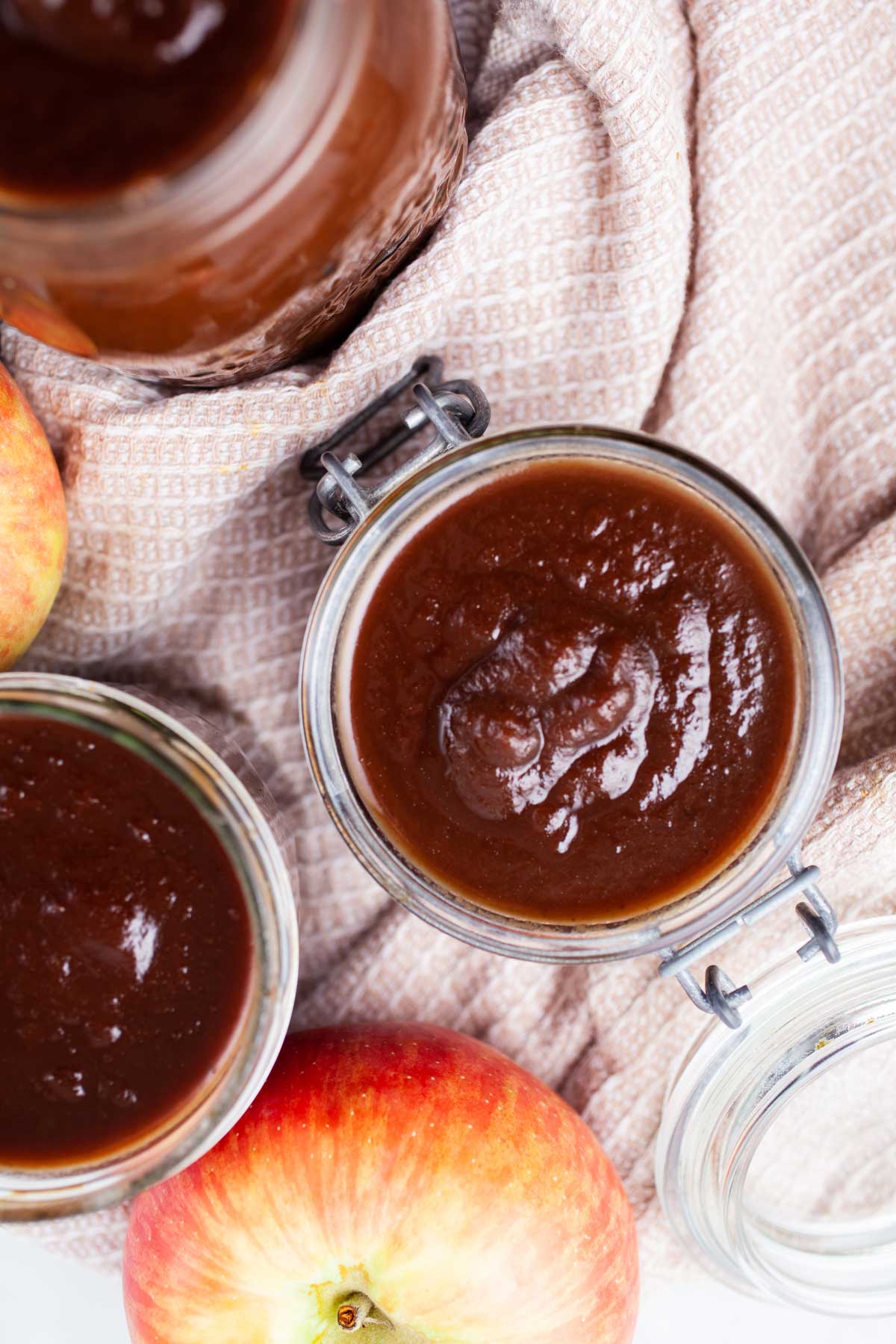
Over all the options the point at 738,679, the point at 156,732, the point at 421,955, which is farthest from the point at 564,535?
the point at 421,955

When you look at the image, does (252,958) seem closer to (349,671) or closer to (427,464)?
(349,671)

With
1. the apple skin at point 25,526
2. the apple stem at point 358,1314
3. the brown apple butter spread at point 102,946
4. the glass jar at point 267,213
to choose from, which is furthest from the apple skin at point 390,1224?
the glass jar at point 267,213

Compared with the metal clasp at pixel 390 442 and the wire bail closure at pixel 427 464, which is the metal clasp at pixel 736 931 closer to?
the wire bail closure at pixel 427 464

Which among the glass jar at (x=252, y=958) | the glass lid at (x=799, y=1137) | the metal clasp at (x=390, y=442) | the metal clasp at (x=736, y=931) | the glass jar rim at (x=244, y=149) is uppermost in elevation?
the metal clasp at (x=390, y=442)

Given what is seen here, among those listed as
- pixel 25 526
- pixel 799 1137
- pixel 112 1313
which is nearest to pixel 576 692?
pixel 25 526

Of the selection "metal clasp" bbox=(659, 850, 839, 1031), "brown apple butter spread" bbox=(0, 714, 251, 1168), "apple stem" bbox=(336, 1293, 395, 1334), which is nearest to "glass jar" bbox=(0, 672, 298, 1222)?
"brown apple butter spread" bbox=(0, 714, 251, 1168)

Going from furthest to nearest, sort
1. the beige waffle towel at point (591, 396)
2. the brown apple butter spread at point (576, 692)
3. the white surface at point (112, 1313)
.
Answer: the white surface at point (112, 1313) < the beige waffle towel at point (591, 396) < the brown apple butter spread at point (576, 692)
